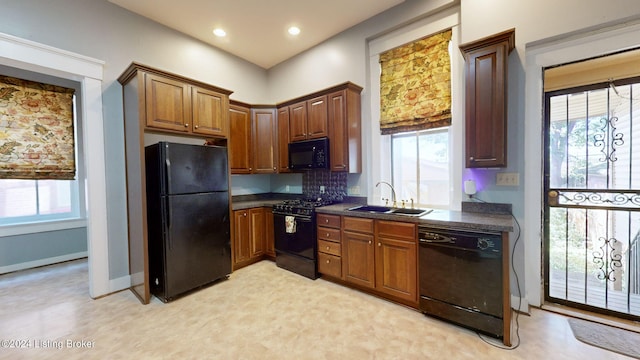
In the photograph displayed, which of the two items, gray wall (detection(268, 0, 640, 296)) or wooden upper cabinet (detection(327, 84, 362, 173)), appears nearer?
gray wall (detection(268, 0, 640, 296))

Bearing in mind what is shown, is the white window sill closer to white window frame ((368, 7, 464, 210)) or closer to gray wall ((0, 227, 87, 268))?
gray wall ((0, 227, 87, 268))

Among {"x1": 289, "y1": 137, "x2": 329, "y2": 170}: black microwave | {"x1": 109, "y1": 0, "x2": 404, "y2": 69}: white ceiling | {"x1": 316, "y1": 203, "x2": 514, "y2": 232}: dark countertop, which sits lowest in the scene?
{"x1": 316, "y1": 203, "x2": 514, "y2": 232}: dark countertop

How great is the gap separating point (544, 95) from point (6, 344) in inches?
206

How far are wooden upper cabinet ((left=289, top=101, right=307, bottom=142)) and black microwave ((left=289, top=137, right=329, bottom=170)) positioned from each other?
111 millimetres

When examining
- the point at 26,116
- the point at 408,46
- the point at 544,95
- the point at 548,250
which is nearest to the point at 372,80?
the point at 408,46

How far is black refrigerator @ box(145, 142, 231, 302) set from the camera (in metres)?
2.62

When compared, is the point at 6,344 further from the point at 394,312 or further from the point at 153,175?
the point at 394,312

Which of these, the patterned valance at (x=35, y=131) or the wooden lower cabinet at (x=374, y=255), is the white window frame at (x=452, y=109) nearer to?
the wooden lower cabinet at (x=374, y=255)

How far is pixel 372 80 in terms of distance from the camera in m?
3.38

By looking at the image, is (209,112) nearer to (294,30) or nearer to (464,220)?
(294,30)

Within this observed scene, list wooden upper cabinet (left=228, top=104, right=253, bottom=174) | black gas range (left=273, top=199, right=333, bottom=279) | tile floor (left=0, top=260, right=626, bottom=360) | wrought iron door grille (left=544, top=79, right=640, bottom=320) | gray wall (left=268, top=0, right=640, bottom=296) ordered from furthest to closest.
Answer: wooden upper cabinet (left=228, top=104, right=253, bottom=174) → black gas range (left=273, top=199, right=333, bottom=279) → wrought iron door grille (left=544, top=79, right=640, bottom=320) → gray wall (left=268, top=0, right=640, bottom=296) → tile floor (left=0, top=260, right=626, bottom=360)

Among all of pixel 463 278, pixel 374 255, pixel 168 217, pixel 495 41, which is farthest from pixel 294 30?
pixel 463 278

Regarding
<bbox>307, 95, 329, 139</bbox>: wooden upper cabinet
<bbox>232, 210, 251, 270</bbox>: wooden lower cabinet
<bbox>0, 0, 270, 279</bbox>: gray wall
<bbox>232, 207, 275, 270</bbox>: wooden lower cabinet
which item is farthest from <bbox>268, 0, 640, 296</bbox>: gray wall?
<bbox>0, 0, 270, 279</bbox>: gray wall

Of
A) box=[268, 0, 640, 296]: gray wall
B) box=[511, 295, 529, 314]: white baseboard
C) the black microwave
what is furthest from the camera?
the black microwave
